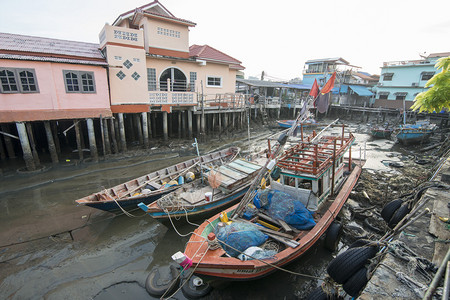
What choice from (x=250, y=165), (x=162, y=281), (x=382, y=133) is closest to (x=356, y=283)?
(x=162, y=281)

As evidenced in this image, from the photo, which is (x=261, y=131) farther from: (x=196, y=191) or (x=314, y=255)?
(x=314, y=255)

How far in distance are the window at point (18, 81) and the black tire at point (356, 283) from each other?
16459mm

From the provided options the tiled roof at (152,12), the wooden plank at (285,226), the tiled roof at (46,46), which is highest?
the tiled roof at (152,12)

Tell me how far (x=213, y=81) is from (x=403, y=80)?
30.1 metres

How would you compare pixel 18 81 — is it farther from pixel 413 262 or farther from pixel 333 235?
pixel 413 262

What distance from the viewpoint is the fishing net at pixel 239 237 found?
5.61 metres

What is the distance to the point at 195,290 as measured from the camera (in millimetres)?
5926

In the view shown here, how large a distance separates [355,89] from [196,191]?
37.7 m

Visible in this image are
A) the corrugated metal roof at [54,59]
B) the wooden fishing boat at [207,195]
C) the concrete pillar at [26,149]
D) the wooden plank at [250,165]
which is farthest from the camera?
the concrete pillar at [26,149]

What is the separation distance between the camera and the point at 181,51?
18734 mm

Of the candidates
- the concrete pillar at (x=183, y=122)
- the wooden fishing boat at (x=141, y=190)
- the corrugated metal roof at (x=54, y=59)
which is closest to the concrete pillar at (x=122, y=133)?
the corrugated metal roof at (x=54, y=59)

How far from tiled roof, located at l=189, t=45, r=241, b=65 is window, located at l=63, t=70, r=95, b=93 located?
8.97 meters

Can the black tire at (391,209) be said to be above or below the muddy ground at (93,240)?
above

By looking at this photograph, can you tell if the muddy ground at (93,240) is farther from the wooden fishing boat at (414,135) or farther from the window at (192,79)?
the window at (192,79)
